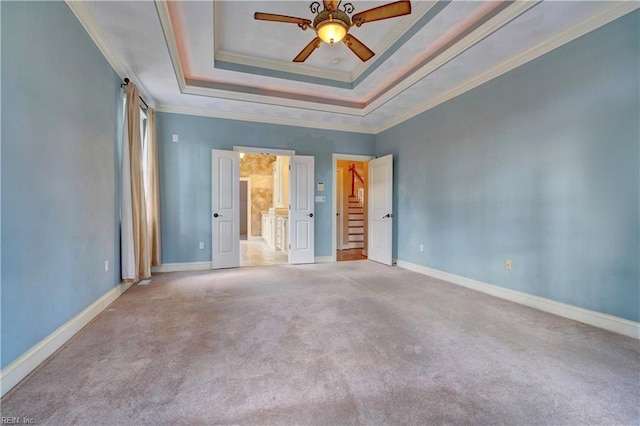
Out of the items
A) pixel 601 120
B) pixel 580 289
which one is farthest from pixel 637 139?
pixel 580 289

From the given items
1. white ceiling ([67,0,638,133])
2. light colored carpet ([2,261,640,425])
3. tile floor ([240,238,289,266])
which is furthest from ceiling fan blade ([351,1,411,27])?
tile floor ([240,238,289,266])

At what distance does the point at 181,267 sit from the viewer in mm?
4672

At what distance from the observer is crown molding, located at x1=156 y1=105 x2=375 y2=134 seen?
4.65 metres

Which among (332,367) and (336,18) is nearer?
(332,367)

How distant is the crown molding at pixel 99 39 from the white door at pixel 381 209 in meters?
4.18

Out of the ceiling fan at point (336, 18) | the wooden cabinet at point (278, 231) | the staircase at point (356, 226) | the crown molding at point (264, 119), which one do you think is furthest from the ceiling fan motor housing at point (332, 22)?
the staircase at point (356, 226)

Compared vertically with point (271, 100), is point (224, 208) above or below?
below

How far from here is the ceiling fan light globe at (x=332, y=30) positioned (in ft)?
7.67

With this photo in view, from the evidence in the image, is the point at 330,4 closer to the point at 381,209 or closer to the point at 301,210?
the point at 301,210

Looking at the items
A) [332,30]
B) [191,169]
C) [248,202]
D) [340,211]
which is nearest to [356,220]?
[340,211]

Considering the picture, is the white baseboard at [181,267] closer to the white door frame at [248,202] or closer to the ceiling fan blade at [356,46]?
the ceiling fan blade at [356,46]

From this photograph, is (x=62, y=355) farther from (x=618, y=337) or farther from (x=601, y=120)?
(x=601, y=120)

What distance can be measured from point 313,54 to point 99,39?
2.41 metres

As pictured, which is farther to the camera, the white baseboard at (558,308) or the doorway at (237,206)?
the doorway at (237,206)
